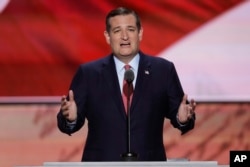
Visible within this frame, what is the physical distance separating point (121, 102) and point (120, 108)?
0.09ft

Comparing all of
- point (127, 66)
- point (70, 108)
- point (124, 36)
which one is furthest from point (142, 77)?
point (70, 108)

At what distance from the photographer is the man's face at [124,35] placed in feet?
8.39

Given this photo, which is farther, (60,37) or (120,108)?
(60,37)

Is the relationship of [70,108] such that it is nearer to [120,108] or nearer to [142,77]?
[120,108]

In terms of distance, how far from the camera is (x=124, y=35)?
8.38 ft

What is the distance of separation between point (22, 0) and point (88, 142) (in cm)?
137

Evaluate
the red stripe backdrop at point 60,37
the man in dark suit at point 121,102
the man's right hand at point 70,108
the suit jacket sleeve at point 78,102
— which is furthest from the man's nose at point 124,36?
the red stripe backdrop at point 60,37

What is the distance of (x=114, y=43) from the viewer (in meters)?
2.58

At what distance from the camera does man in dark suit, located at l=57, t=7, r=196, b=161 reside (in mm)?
2473

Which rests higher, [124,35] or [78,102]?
[124,35]

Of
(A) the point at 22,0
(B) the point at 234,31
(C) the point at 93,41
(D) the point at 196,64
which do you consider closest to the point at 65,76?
(C) the point at 93,41

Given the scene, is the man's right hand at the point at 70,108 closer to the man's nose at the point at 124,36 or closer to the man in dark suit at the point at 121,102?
the man in dark suit at the point at 121,102

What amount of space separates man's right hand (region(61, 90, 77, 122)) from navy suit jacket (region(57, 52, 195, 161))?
54 millimetres

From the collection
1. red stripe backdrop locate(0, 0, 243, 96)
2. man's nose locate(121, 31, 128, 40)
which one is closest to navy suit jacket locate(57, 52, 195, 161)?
man's nose locate(121, 31, 128, 40)
